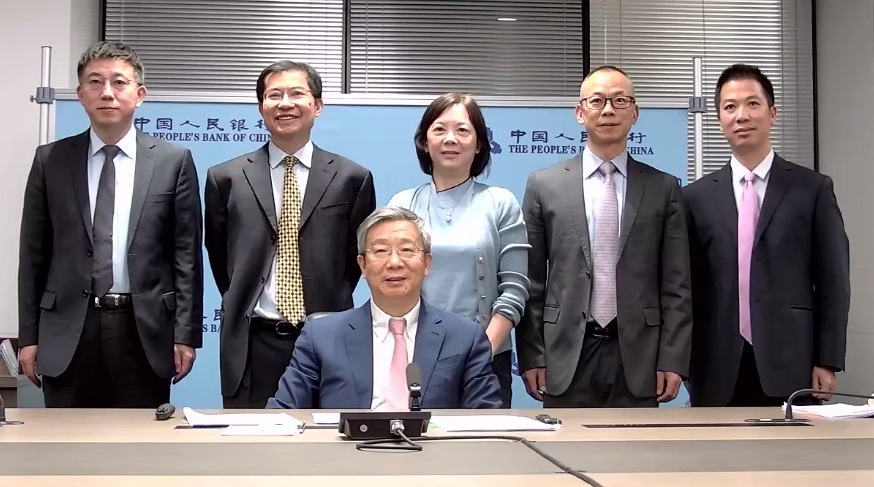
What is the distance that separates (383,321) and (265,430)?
645 millimetres

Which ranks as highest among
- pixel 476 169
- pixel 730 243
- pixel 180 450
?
pixel 476 169

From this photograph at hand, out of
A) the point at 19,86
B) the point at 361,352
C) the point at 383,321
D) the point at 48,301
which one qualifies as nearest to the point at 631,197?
the point at 383,321

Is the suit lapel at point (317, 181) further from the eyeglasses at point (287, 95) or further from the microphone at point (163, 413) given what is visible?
the microphone at point (163, 413)

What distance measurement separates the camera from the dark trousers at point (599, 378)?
9.61 feet

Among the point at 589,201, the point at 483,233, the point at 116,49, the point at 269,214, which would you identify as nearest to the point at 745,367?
the point at 589,201

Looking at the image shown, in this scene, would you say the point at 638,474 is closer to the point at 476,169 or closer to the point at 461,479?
the point at 461,479

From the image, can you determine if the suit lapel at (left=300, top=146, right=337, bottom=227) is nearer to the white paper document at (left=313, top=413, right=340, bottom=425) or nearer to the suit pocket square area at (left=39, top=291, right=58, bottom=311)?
the suit pocket square area at (left=39, top=291, right=58, bottom=311)

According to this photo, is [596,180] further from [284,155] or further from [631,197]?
[284,155]

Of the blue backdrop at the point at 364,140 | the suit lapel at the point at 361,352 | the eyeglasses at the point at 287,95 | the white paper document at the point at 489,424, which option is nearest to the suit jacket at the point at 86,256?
the eyeglasses at the point at 287,95

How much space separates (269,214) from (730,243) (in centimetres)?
151

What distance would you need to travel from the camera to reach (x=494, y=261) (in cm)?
295

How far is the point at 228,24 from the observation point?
522 cm

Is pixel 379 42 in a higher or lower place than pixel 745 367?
higher

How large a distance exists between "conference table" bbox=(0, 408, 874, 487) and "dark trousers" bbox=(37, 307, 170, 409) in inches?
29.1
